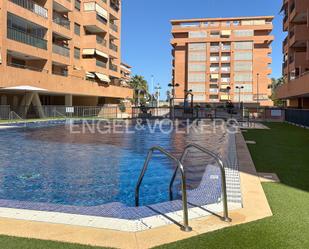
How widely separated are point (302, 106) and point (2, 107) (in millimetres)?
33357

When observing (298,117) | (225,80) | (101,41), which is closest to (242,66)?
(225,80)

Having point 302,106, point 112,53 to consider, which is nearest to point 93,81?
point 112,53

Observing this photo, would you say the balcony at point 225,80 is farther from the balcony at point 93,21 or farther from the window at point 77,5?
the window at point 77,5

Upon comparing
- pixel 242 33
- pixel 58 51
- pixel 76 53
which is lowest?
pixel 58 51

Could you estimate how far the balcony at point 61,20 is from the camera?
40219 mm

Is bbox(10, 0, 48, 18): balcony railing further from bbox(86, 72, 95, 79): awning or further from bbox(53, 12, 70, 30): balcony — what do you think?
bbox(86, 72, 95, 79): awning

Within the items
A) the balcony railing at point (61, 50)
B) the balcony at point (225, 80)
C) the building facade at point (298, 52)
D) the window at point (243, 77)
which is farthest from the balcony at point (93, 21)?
the window at point (243, 77)

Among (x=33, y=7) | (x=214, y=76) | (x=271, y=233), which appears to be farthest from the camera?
(x=214, y=76)

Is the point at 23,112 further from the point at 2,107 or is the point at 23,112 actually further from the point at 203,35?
the point at 203,35

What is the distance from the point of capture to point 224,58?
8419 centimetres

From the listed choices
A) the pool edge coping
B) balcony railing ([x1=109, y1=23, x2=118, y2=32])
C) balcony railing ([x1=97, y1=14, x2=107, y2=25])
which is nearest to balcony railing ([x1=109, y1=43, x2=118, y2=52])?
balcony railing ([x1=109, y1=23, x2=118, y2=32])

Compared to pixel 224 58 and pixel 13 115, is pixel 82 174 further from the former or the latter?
pixel 224 58

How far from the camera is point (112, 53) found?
5503 cm

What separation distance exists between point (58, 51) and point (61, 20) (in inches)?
193
